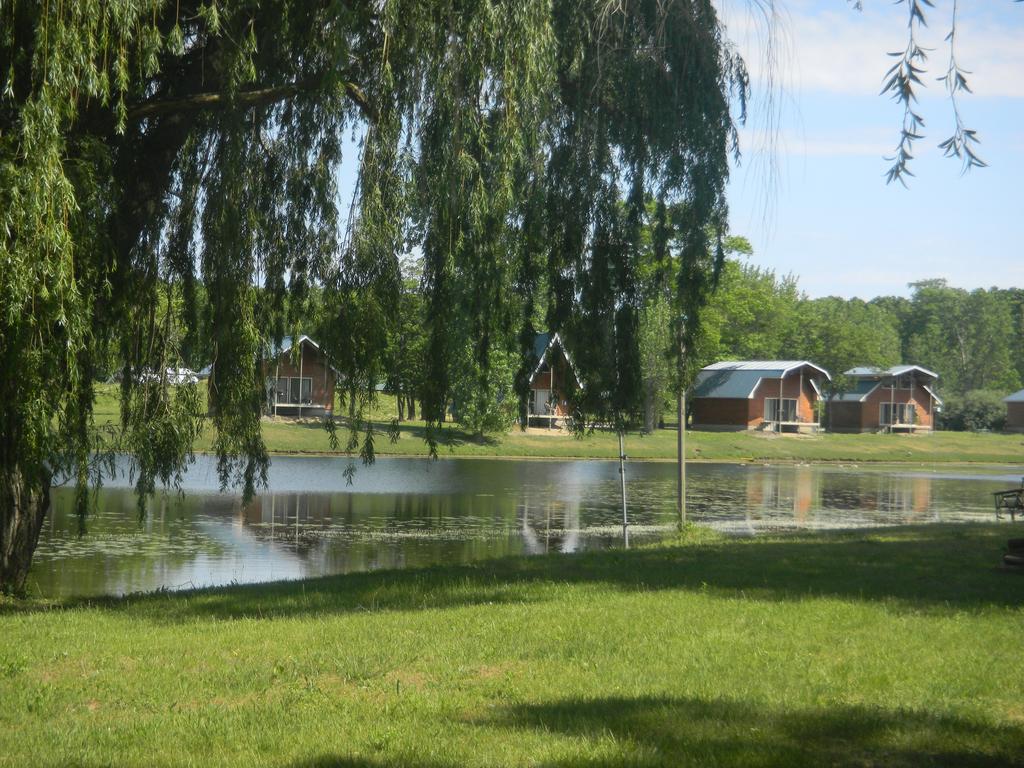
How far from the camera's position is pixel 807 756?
5836 mm

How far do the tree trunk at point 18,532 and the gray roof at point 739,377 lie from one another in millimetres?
62694

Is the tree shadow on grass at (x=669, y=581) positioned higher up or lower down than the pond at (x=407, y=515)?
higher up

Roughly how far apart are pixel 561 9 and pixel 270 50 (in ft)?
10.1

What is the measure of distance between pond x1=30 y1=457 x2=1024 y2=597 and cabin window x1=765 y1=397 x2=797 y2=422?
90.5 feet

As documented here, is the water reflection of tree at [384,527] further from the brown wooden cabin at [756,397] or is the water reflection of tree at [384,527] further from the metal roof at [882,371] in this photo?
the metal roof at [882,371]

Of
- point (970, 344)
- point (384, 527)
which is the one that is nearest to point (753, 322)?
point (970, 344)

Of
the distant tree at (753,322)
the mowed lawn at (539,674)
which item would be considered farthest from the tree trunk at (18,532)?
the distant tree at (753,322)

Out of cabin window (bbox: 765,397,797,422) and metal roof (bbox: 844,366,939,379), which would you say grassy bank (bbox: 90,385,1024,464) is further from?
metal roof (bbox: 844,366,939,379)

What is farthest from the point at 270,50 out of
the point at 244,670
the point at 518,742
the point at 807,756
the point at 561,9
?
the point at 807,756

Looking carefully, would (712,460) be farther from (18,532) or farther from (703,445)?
(18,532)

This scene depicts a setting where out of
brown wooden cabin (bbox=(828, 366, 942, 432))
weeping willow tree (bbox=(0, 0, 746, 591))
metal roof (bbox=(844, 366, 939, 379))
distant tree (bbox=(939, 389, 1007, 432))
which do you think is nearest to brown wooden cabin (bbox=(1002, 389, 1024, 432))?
distant tree (bbox=(939, 389, 1007, 432))

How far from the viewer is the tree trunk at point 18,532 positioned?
12.7 m

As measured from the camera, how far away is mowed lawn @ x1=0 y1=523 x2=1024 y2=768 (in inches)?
237

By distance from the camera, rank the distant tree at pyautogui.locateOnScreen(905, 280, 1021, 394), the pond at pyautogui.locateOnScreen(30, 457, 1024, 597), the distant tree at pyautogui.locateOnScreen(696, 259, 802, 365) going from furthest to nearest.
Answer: the distant tree at pyautogui.locateOnScreen(905, 280, 1021, 394) → the distant tree at pyautogui.locateOnScreen(696, 259, 802, 365) → the pond at pyautogui.locateOnScreen(30, 457, 1024, 597)
